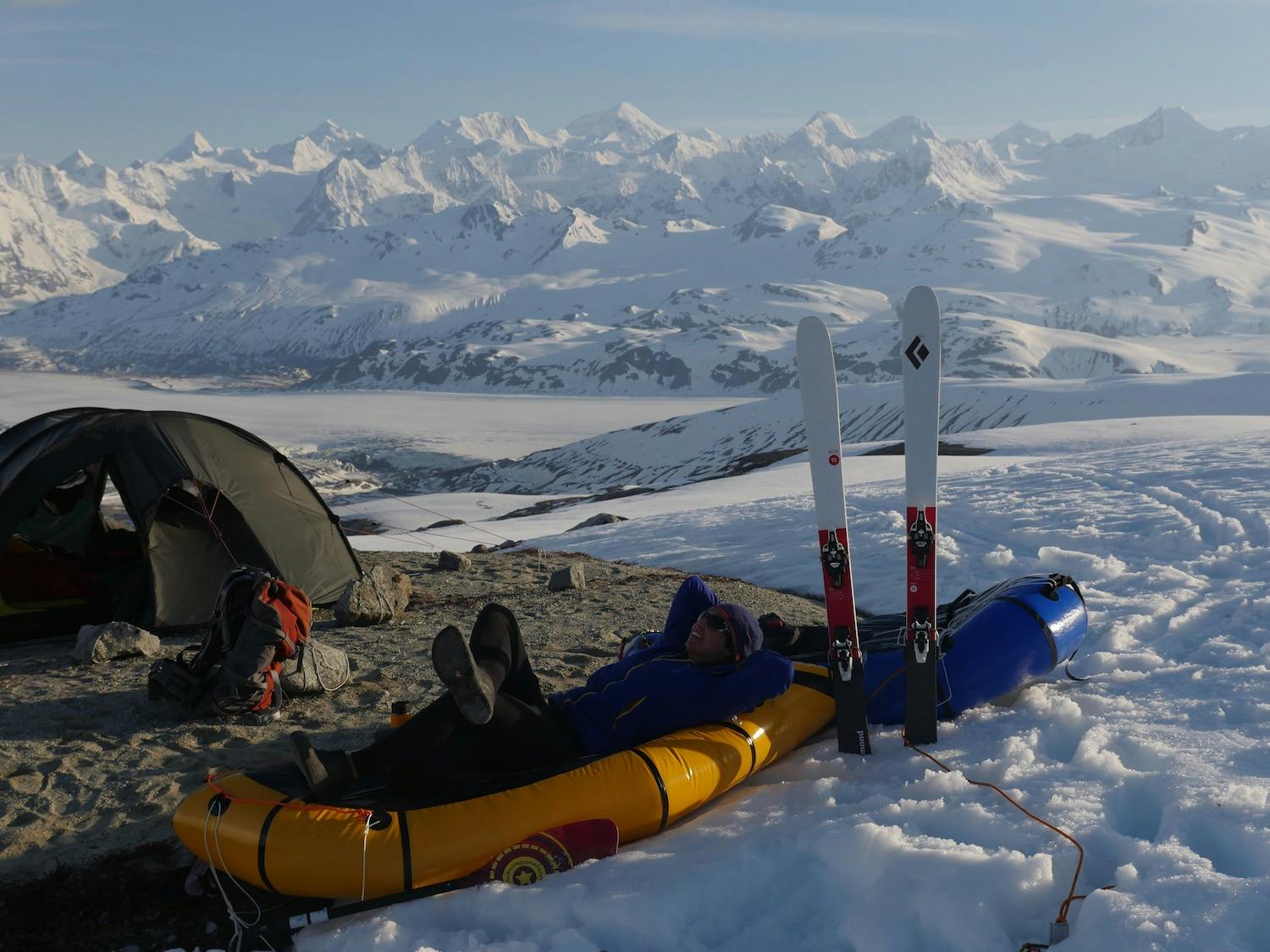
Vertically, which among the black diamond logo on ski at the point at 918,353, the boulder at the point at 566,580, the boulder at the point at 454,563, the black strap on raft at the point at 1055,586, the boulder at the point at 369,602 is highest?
the black diamond logo on ski at the point at 918,353

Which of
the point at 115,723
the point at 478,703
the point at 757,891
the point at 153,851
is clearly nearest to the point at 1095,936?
the point at 757,891

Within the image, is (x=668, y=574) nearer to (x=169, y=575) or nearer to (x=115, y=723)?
(x=169, y=575)

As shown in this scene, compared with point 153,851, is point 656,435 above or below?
below

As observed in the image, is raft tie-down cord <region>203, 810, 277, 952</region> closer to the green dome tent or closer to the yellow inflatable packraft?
the yellow inflatable packraft

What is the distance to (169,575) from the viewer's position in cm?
1012

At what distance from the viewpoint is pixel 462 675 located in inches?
212

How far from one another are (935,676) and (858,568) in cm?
662

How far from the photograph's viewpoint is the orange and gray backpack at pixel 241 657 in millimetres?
7465

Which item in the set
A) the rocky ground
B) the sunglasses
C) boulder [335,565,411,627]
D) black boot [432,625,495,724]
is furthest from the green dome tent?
the sunglasses

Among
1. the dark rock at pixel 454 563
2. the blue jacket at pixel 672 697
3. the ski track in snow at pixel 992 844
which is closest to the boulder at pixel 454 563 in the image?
the dark rock at pixel 454 563

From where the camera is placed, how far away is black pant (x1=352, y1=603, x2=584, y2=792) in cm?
578

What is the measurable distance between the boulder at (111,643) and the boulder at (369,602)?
1983 mm

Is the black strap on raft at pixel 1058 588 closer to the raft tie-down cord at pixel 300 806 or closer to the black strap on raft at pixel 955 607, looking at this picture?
the black strap on raft at pixel 955 607

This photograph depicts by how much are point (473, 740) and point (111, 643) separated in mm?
4861
